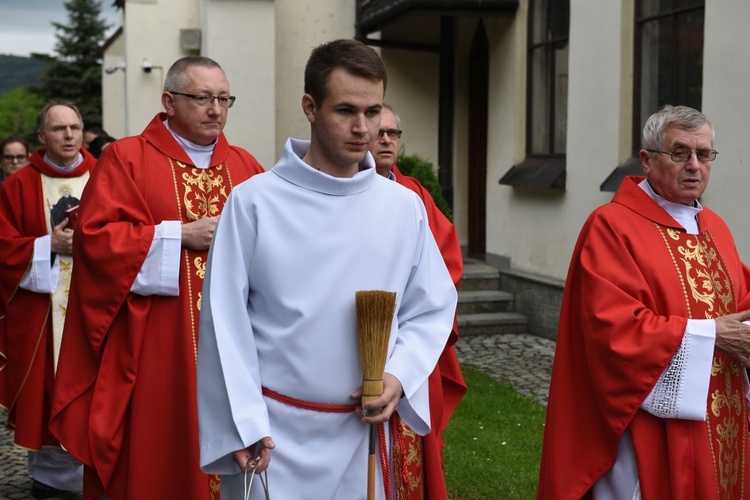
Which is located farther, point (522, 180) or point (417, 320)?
point (522, 180)

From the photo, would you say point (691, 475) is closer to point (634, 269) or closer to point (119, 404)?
point (634, 269)

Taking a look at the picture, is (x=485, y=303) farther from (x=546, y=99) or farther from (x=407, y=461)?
(x=407, y=461)

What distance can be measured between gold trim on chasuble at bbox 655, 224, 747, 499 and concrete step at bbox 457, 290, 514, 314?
7.66m

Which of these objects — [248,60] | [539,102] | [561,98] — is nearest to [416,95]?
[248,60]

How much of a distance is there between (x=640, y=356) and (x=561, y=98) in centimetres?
790

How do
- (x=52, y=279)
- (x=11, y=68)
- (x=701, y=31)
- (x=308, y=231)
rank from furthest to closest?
(x=11, y=68)
(x=701, y=31)
(x=52, y=279)
(x=308, y=231)

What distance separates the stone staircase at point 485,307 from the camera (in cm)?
1148

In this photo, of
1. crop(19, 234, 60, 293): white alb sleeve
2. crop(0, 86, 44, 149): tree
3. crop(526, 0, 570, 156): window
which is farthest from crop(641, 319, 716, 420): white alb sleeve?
crop(0, 86, 44, 149): tree

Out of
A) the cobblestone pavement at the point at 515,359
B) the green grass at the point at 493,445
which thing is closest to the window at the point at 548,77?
the cobblestone pavement at the point at 515,359

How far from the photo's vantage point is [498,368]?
9.57 meters

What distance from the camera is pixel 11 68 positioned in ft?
541

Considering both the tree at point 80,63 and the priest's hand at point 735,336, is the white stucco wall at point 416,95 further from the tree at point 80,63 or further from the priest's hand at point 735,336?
the tree at point 80,63

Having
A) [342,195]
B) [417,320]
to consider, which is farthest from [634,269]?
[342,195]

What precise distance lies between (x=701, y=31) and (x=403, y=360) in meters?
6.79
